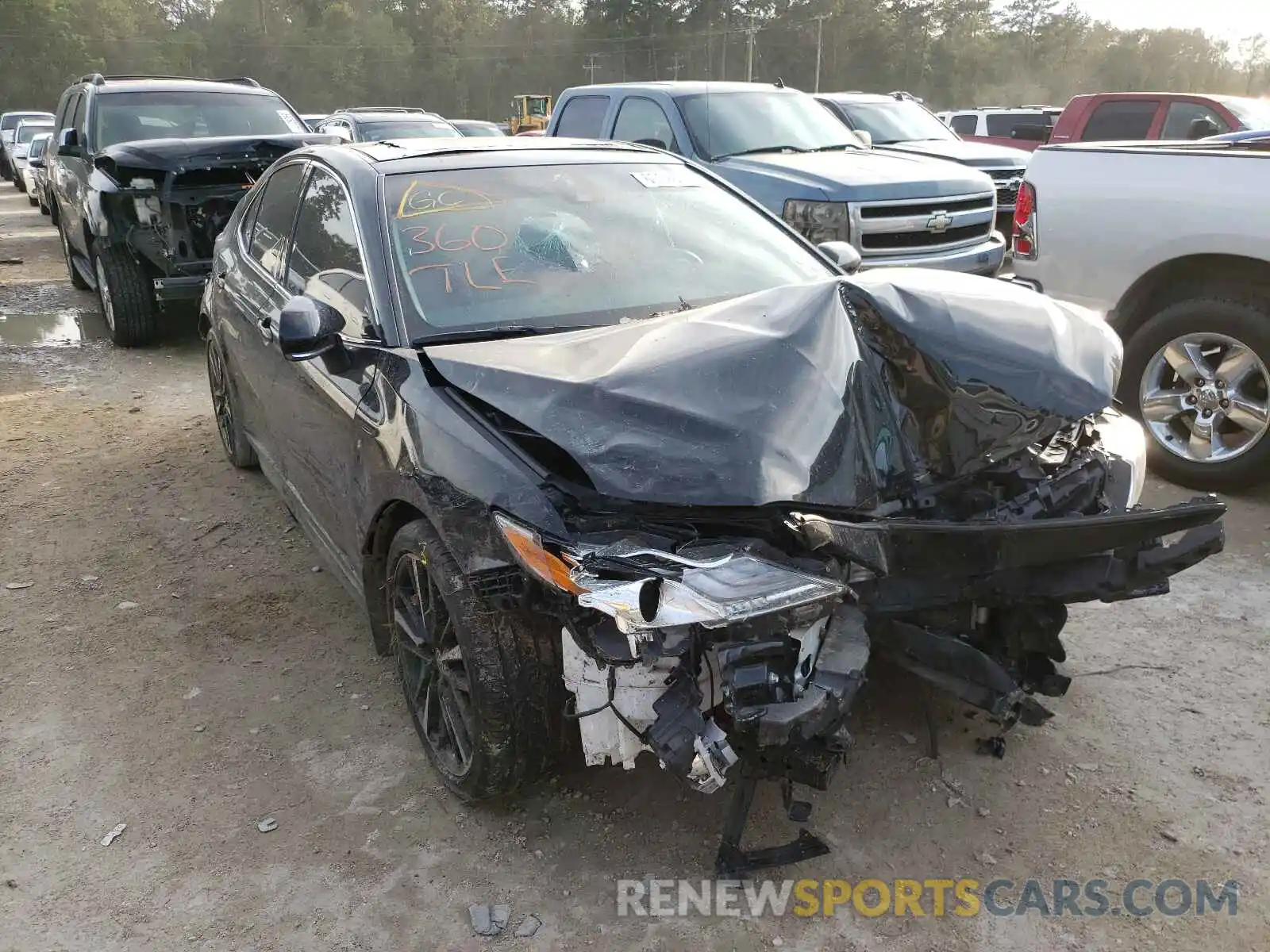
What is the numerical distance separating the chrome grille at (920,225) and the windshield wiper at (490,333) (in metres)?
4.74

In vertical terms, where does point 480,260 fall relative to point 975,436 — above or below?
above

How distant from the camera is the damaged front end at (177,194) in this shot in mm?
7379

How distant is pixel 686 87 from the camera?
27.7ft

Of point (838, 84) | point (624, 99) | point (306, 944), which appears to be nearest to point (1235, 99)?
point (624, 99)

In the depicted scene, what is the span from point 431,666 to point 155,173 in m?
6.24

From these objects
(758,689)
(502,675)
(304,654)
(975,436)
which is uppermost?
(975,436)

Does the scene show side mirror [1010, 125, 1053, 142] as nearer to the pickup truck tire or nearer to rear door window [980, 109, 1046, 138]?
rear door window [980, 109, 1046, 138]

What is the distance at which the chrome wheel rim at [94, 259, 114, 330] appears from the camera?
322 inches

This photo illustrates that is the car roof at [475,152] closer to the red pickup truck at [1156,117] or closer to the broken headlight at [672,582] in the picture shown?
the broken headlight at [672,582]

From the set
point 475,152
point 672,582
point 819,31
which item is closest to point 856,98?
point 475,152

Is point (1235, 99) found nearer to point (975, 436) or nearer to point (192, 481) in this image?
point (975, 436)

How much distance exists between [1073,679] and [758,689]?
5.94 ft

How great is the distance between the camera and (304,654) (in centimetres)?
369

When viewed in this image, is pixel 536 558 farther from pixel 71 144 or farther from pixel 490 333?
pixel 71 144
